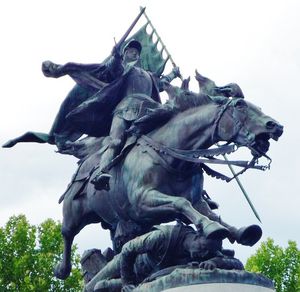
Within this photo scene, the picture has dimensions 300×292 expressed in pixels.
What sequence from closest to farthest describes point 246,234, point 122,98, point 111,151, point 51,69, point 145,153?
point 246,234 → point 145,153 → point 111,151 → point 51,69 → point 122,98

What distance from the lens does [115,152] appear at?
40.9 feet

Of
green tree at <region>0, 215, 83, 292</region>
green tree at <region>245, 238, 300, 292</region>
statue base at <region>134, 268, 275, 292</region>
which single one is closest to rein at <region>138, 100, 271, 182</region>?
statue base at <region>134, 268, 275, 292</region>

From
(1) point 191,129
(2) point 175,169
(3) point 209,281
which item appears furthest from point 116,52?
(3) point 209,281

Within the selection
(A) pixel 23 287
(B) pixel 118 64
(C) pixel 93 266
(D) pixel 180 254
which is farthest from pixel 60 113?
(A) pixel 23 287

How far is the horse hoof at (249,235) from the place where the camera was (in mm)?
11484

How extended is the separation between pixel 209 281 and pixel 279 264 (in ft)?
58.9

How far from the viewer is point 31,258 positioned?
27562mm

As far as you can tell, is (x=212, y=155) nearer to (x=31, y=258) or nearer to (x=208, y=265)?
(x=208, y=265)

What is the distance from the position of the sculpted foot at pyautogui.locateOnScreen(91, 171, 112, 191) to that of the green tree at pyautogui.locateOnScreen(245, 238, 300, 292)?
1637 cm

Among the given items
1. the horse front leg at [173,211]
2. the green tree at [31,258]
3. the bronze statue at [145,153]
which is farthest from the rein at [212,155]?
the green tree at [31,258]

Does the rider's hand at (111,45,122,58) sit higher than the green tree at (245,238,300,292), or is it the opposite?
the green tree at (245,238,300,292)

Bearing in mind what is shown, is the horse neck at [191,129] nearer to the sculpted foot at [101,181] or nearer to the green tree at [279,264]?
the sculpted foot at [101,181]

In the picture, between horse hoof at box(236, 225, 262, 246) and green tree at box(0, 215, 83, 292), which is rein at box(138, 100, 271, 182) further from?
green tree at box(0, 215, 83, 292)

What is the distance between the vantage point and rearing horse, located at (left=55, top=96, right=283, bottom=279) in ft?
37.7
